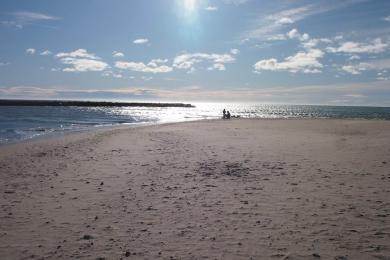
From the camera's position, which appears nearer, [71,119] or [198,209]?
[198,209]

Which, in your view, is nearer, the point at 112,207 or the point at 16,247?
the point at 16,247

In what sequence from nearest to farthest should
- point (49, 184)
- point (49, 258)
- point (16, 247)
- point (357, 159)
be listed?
point (49, 258)
point (16, 247)
point (49, 184)
point (357, 159)

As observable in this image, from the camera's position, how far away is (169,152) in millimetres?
18484

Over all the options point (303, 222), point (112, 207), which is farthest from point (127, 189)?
point (303, 222)

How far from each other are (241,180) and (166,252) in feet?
18.7

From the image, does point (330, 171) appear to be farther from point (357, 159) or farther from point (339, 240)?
point (339, 240)

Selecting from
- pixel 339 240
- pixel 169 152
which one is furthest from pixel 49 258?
pixel 169 152

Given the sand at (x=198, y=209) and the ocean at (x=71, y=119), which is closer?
the sand at (x=198, y=209)

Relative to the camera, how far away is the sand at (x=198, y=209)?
253 inches

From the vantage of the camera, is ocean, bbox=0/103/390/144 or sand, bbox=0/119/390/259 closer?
sand, bbox=0/119/390/259

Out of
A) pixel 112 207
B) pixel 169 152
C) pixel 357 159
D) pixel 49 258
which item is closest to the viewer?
pixel 49 258

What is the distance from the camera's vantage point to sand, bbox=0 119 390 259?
6.43 metres

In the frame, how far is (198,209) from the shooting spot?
858 cm

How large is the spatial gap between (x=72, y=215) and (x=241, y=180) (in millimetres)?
5571
